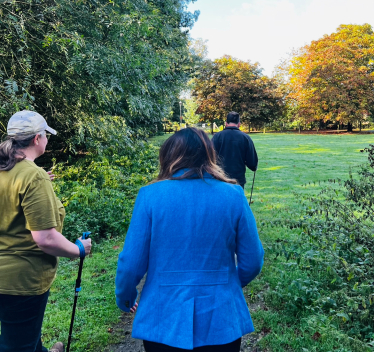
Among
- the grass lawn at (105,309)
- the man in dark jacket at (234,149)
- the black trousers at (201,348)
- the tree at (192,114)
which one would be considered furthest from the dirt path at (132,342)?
the tree at (192,114)

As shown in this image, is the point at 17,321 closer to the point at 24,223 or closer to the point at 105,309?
the point at 24,223

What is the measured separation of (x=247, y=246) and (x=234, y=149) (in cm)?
378

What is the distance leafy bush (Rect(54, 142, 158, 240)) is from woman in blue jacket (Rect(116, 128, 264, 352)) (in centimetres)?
468

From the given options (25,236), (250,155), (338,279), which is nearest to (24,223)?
(25,236)

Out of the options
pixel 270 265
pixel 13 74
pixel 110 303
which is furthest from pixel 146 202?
pixel 13 74

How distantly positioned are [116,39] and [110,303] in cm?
489

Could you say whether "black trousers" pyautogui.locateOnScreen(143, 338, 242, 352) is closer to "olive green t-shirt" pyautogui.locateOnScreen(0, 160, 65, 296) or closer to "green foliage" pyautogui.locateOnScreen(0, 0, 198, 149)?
"olive green t-shirt" pyautogui.locateOnScreen(0, 160, 65, 296)

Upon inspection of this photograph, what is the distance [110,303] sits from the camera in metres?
4.04

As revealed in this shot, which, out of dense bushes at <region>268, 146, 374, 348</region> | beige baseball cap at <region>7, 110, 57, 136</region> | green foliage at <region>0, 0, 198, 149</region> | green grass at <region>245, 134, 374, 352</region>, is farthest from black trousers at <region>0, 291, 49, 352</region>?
green foliage at <region>0, 0, 198, 149</region>

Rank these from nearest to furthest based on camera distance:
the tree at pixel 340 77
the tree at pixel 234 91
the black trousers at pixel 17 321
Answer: the black trousers at pixel 17 321
the tree at pixel 340 77
the tree at pixel 234 91

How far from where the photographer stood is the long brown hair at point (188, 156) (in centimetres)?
159

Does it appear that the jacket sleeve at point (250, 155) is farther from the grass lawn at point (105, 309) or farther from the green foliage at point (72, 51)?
the green foliage at point (72, 51)

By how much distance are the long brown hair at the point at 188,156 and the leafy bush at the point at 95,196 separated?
4.70m

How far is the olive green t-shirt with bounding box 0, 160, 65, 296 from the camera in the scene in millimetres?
1848
